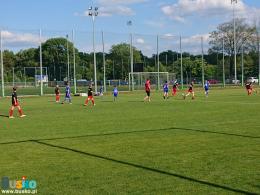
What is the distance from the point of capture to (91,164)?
1012 centimetres

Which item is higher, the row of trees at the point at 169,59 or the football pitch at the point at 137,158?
the row of trees at the point at 169,59

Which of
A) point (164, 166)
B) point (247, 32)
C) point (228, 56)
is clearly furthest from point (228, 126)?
point (247, 32)

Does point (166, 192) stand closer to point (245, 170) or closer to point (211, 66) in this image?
point (245, 170)

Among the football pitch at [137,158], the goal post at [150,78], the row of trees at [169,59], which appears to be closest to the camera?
the football pitch at [137,158]

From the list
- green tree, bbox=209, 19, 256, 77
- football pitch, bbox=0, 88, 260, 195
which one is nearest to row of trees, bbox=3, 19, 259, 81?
green tree, bbox=209, 19, 256, 77

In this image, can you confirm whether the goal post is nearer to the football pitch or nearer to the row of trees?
the row of trees

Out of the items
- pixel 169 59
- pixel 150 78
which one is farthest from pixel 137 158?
pixel 169 59

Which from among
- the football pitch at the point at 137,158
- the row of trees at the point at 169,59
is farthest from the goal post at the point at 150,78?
the football pitch at the point at 137,158

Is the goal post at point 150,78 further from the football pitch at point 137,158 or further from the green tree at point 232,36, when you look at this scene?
the football pitch at point 137,158

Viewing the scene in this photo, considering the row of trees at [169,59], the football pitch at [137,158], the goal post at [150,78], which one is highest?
the row of trees at [169,59]

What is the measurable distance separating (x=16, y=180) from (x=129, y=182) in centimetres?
213

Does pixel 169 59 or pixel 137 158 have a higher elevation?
pixel 169 59

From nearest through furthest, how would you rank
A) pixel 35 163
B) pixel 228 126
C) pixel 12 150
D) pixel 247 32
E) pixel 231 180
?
pixel 231 180 < pixel 35 163 < pixel 12 150 < pixel 228 126 < pixel 247 32

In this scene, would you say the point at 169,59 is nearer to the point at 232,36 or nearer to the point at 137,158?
the point at 232,36
